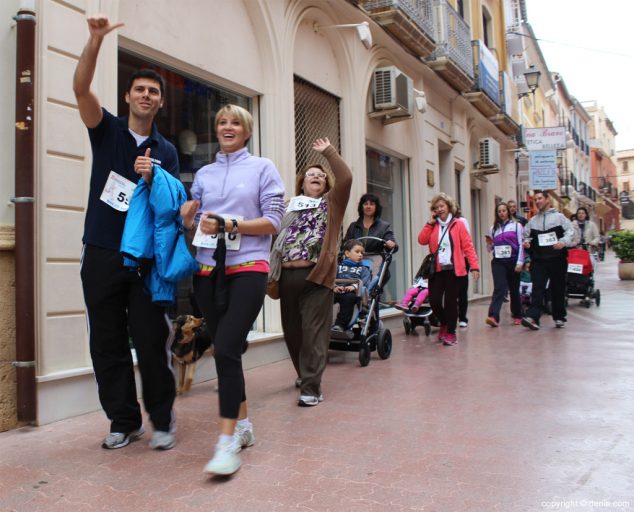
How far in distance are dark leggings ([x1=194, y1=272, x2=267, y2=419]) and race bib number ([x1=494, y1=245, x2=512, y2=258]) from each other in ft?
22.5

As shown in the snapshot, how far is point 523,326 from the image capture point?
919 centimetres

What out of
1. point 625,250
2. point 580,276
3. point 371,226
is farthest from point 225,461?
point 625,250

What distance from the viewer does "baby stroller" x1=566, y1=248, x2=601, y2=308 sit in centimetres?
1191

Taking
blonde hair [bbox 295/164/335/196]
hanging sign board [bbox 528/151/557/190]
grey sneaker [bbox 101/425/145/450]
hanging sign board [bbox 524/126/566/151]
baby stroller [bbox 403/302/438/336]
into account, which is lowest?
grey sneaker [bbox 101/425/145/450]

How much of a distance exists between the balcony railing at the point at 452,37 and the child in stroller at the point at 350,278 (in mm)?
7298

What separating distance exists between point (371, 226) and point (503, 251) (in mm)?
3212

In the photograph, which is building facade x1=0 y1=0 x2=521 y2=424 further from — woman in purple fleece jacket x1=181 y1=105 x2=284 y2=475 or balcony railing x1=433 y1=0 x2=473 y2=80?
woman in purple fleece jacket x1=181 y1=105 x2=284 y2=475

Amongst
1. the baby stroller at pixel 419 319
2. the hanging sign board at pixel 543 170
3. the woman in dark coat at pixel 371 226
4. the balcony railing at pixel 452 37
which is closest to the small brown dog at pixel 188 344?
the woman in dark coat at pixel 371 226

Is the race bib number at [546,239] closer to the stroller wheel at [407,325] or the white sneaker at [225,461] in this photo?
the stroller wheel at [407,325]

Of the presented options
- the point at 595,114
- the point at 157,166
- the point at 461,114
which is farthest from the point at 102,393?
the point at 595,114

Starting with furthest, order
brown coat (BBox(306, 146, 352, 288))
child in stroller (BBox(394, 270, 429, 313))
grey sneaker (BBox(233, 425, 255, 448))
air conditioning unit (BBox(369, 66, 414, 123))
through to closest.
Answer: air conditioning unit (BBox(369, 66, 414, 123)), child in stroller (BBox(394, 270, 429, 313)), brown coat (BBox(306, 146, 352, 288)), grey sneaker (BBox(233, 425, 255, 448))

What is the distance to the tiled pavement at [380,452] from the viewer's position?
275 cm

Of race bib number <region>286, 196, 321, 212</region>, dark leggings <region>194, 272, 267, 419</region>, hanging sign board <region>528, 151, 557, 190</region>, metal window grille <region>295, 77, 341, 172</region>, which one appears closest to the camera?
dark leggings <region>194, 272, 267, 419</region>

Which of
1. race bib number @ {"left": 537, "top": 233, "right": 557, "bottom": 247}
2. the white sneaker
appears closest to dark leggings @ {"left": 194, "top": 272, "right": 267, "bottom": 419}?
the white sneaker
